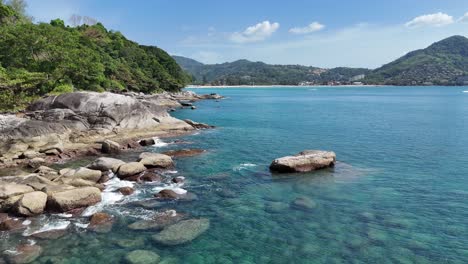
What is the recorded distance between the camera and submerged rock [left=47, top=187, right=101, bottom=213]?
20109 millimetres

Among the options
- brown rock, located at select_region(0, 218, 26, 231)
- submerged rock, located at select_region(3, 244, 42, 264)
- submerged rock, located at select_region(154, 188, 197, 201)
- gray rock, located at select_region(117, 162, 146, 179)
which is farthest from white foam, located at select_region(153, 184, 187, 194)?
submerged rock, located at select_region(3, 244, 42, 264)

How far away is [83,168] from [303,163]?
53.3 ft

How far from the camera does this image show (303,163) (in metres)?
27.9

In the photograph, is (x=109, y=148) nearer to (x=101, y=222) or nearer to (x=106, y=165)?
(x=106, y=165)

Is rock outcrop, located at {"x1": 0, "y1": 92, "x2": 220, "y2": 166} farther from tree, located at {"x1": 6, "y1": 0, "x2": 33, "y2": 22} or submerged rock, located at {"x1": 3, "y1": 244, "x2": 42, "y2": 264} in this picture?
tree, located at {"x1": 6, "y1": 0, "x2": 33, "y2": 22}

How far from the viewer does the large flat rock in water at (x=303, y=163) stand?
90.8 feet

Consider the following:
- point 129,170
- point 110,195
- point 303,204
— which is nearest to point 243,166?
point 129,170

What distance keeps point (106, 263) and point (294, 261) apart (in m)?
7.68

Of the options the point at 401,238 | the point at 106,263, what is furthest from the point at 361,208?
the point at 106,263

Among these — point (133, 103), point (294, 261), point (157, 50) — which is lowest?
point (294, 261)

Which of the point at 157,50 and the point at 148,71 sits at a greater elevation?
the point at 157,50

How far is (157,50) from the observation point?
14762 cm

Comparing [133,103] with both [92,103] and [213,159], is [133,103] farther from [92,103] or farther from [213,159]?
[213,159]

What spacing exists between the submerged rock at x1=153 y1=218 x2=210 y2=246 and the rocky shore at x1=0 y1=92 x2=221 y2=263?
47 millimetres
